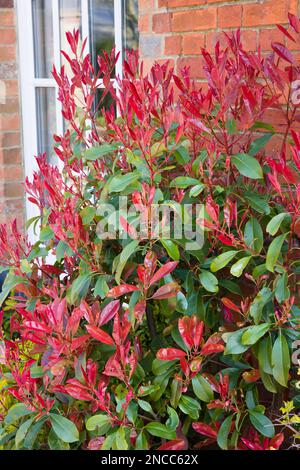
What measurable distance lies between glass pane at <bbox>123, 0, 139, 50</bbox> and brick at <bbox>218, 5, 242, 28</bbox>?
87cm

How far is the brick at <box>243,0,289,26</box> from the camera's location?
2.14 meters

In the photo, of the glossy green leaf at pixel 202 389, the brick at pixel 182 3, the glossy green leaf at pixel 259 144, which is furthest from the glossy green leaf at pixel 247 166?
the brick at pixel 182 3

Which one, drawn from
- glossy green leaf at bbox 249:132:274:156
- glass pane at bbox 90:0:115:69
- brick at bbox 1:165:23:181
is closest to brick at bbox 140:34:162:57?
glass pane at bbox 90:0:115:69

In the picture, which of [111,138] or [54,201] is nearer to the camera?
[54,201]

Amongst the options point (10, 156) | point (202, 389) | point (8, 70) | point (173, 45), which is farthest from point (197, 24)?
point (10, 156)

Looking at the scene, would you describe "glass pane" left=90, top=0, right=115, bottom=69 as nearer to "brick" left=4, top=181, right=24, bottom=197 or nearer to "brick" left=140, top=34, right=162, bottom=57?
"brick" left=140, top=34, right=162, bottom=57

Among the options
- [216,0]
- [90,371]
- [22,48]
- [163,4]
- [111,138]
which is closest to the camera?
[90,371]

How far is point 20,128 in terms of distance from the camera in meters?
3.74

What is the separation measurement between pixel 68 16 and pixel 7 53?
19.2 inches

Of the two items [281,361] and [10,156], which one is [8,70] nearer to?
[10,156]

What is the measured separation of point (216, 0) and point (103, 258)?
1.17m

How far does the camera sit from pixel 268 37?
221 cm
